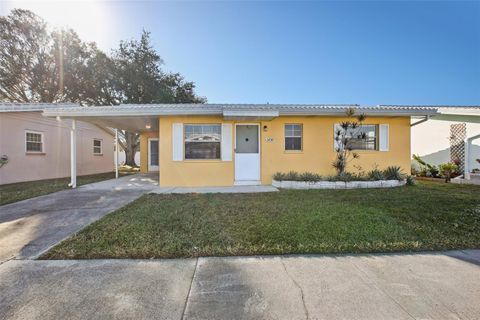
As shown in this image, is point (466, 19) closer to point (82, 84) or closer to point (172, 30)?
point (172, 30)

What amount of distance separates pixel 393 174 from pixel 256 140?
530cm

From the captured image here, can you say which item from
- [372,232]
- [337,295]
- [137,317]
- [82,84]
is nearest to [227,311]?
[137,317]

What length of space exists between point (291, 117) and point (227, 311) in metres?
7.49

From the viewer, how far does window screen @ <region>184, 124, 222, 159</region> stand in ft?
27.2

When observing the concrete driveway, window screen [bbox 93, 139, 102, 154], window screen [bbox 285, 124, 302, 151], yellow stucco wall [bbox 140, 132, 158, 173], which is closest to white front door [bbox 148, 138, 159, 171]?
yellow stucco wall [bbox 140, 132, 158, 173]

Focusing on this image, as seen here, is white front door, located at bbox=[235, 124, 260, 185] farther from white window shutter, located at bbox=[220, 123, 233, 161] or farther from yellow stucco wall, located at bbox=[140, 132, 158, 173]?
yellow stucco wall, located at bbox=[140, 132, 158, 173]

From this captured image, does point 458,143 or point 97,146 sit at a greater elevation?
point 97,146

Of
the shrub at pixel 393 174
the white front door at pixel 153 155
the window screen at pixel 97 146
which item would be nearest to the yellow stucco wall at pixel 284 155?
the shrub at pixel 393 174

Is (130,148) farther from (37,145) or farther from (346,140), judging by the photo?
(346,140)

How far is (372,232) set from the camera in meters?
3.70

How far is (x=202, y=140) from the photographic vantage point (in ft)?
27.4

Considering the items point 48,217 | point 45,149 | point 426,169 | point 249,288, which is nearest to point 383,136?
point 426,169

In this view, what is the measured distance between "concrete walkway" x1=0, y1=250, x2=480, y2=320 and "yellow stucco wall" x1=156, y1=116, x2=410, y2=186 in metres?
5.53

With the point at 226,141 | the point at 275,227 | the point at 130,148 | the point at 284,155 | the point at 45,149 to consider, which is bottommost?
the point at 275,227
